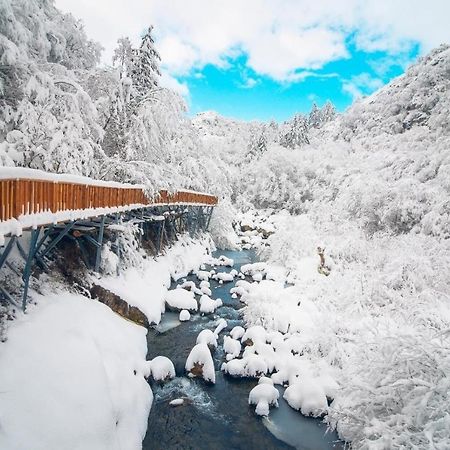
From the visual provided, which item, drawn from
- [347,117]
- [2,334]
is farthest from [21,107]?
[347,117]

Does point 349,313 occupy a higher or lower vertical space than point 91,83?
lower

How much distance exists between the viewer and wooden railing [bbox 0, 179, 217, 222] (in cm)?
629

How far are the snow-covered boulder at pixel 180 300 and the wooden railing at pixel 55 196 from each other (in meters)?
4.10

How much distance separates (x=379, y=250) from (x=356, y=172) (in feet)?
36.3

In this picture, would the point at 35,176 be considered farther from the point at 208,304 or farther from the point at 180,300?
the point at 208,304

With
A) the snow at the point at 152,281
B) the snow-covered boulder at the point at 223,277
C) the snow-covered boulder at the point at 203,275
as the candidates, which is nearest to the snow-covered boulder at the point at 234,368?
the snow at the point at 152,281

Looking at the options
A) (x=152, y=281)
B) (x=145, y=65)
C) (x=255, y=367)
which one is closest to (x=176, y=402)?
(x=255, y=367)

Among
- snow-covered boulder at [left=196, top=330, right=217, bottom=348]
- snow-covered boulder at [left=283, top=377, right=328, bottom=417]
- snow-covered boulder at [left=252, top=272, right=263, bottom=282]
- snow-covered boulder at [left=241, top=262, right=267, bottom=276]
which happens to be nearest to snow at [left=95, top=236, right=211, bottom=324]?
snow-covered boulder at [left=196, top=330, right=217, bottom=348]

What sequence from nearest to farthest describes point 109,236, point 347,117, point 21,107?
point 21,107, point 109,236, point 347,117

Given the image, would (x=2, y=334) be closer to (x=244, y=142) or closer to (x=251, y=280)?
(x=251, y=280)

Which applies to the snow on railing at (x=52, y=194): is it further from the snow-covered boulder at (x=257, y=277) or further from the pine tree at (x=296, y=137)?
the pine tree at (x=296, y=137)

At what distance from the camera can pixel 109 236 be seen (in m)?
14.0

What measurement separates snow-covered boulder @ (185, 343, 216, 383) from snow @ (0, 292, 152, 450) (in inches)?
51.9

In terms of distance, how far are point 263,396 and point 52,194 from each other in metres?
6.86
